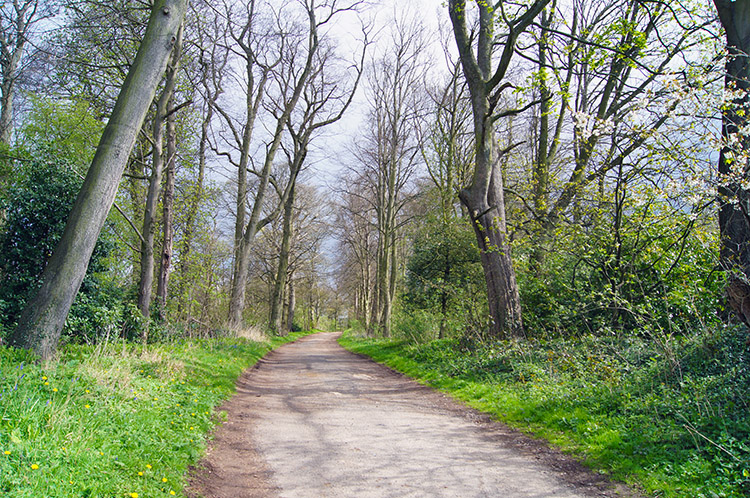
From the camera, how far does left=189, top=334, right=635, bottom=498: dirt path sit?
3.92 meters

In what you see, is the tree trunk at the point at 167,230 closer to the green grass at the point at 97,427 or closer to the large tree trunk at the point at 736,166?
the green grass at the point at 97,427

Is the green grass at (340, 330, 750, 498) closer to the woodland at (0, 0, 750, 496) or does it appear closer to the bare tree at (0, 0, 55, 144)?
the woodland at (0, 0, 750, 496)

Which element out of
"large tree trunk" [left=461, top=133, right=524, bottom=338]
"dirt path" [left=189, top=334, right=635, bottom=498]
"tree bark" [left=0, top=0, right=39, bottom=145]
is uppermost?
"tree bark" [left=0, top=0, right=39, bottom=145]

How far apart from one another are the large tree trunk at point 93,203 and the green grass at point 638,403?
247 inches

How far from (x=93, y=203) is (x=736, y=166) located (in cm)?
847

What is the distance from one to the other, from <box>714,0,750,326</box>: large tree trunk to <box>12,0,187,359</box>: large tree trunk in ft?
26.3

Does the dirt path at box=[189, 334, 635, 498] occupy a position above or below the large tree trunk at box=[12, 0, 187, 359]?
below

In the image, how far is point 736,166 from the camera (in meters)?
5.53

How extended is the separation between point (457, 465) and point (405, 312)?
11672 mm

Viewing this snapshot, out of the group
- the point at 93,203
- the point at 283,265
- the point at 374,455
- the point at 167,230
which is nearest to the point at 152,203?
the point at 167,230

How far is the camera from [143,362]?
23.6ft

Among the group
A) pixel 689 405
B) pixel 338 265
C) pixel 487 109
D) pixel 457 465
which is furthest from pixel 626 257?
pixel 338 265

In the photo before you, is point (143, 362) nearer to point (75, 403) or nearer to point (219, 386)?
point (219, 386)

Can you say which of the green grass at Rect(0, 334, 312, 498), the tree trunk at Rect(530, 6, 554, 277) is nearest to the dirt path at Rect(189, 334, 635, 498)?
the green grass at Rect(0, 334, 312, 498)
